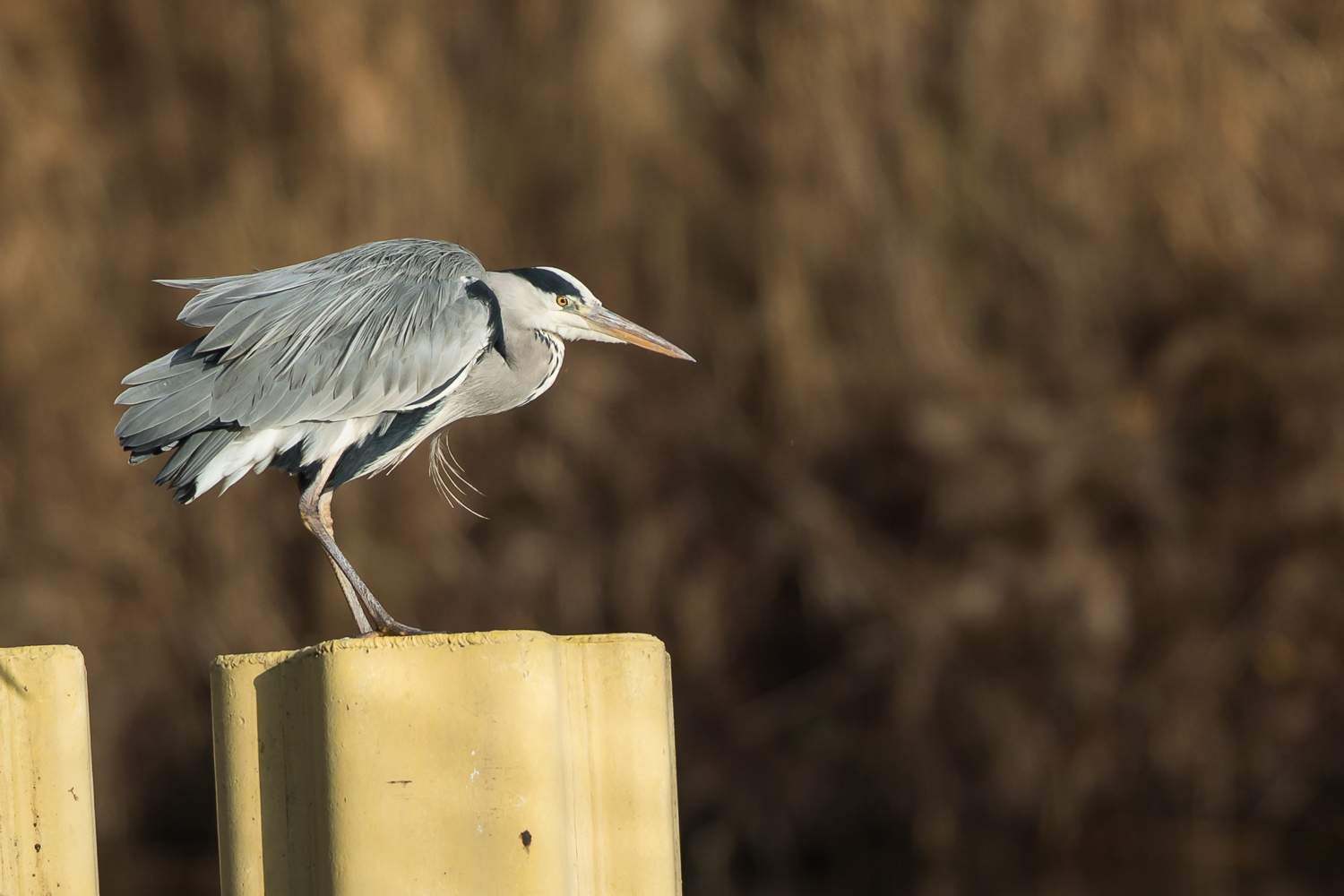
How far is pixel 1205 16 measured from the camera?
7500 millimetres

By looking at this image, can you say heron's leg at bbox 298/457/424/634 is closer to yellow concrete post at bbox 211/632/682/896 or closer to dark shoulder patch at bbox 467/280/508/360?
dark shoulder patch at bbox 467/280/508/360

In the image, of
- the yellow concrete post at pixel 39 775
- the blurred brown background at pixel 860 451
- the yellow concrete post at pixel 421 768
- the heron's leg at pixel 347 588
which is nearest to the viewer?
the yellow concrete post at pixel 421 768

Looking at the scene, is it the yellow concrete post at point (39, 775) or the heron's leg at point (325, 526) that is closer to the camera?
the yellow concrete post at point (39, 775)

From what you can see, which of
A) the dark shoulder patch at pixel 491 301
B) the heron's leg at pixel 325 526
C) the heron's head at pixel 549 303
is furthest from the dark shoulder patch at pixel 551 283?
the heron's leg at pixel 325 526

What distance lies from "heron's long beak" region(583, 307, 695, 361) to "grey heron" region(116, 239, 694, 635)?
56 millimetres

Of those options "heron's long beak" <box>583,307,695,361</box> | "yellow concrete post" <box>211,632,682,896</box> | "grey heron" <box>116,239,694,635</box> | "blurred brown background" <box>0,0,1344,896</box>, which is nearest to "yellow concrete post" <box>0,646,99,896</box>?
"yellow concrete post" <box>211,632,682,896</box>

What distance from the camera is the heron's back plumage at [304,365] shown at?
326 cm

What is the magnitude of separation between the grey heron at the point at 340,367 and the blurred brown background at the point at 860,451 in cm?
384

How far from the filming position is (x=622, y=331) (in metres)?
3.75

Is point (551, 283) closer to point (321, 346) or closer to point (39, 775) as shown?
point (321, 346)

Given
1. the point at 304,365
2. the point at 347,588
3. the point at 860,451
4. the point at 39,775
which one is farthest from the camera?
the point at 860,451

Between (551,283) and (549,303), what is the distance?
0.16 ft

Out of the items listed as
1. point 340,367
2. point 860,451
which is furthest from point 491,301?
point 860,451

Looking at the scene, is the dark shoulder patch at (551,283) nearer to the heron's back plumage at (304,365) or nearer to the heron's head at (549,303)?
the heron's head at (549,303)
